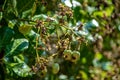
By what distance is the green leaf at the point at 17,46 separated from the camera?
4.83 feet

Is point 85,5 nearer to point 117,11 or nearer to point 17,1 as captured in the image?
point 117,11

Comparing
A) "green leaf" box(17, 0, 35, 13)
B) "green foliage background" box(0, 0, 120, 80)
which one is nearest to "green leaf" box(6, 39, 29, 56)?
"green foliage background" box(0, 0, 120, 80)

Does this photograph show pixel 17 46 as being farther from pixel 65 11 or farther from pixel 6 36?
pixel 65 11

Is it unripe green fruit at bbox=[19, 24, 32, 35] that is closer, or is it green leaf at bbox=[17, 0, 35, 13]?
unripe green fruit at bbox=[19, 24, 32, 35]

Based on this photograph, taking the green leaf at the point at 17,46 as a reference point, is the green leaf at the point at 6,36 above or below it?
above

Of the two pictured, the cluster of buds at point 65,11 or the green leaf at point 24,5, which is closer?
the cluster of buds at point 65,11

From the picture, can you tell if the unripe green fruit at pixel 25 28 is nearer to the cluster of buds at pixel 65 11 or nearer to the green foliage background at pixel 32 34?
the green foliage background at pixel 32 34

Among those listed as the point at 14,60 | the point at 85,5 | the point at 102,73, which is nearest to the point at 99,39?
the point at 85,5

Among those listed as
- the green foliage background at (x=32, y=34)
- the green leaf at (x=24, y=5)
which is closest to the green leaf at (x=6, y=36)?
the green foliage background at (x=32, y=34)

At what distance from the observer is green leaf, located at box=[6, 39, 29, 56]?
147 centimetres

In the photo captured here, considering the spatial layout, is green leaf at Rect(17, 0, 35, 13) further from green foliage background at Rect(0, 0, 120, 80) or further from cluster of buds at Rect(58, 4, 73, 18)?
cluster of buds at Rect(58, 4, 73, 18)

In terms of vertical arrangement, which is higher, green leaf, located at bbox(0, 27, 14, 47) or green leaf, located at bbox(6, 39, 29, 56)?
green leaf, located at bbox(0, 27, 14, 47)

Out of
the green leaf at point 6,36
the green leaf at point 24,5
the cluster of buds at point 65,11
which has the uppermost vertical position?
the green leaf at point 24,5

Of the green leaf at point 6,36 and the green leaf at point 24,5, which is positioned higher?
the green leaf at point 24,5
